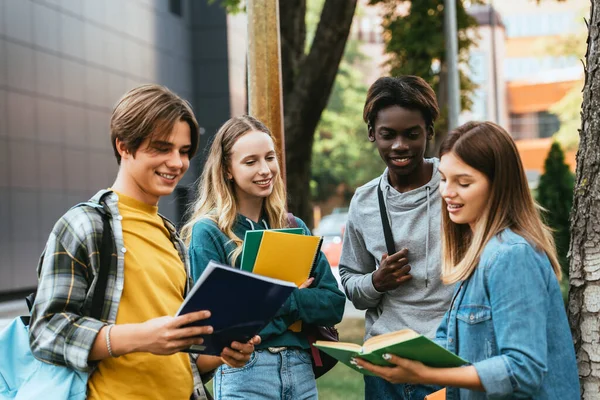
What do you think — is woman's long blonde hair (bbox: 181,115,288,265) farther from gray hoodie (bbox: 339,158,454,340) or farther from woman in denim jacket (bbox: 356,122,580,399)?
woman in denim jacket (bbox: 356,122,580,399)

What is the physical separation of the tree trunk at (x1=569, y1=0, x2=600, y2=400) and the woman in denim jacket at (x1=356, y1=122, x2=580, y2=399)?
0.77 m

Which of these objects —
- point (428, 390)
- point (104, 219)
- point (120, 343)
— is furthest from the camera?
point (428, 390)

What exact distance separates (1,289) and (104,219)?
19337 millimetres

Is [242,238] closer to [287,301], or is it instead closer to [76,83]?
[287,301]

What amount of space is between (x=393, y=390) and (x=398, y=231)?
68cm

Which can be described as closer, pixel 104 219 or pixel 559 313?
pixel 559 313

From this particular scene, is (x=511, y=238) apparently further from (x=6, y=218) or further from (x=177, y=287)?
(x=6, y=218)

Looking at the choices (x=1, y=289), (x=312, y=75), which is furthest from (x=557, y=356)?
(x=1, y=289)

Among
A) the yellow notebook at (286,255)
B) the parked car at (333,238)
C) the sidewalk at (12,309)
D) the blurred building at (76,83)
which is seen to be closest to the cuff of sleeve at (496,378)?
the yellow notebook at (286,255)

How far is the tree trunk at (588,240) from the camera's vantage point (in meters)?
3.25

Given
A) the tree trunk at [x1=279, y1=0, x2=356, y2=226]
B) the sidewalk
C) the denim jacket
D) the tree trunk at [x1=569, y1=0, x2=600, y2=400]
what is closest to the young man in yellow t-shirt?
the denim jacket

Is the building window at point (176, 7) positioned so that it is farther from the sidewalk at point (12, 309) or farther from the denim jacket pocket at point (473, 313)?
the denim jacket pocket at point (473, 313)

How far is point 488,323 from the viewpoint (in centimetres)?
249

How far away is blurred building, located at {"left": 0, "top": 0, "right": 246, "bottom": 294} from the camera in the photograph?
69.6 feet
